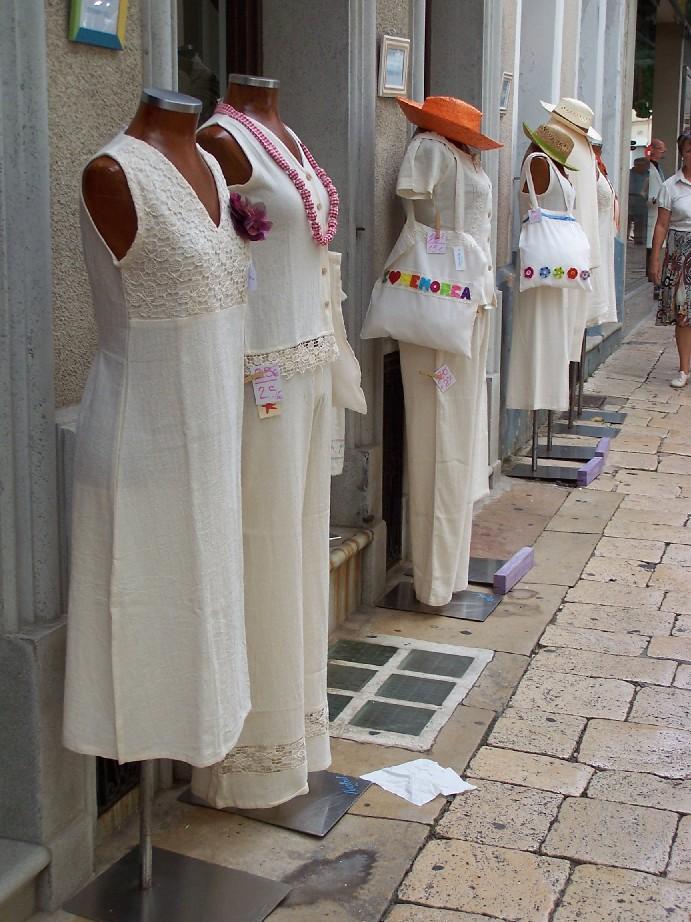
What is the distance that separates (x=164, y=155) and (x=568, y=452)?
17.6ft

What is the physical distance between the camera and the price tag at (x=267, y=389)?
9.40ft

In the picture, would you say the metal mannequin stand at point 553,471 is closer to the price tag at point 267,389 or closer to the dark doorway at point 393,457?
the dark doorway at point 393,457

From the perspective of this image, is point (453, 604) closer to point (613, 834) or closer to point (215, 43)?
point (613, 834)

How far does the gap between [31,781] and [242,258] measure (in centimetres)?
121

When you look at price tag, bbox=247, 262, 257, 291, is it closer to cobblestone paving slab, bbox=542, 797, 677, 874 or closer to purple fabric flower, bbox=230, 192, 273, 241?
purple fabric flower, bbox=230, 192, 273, 241

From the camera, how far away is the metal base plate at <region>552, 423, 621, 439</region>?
8062 millimetres

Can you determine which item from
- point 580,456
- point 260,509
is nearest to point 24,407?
point 260,509

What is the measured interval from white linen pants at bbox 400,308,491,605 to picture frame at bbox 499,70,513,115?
2135 mm

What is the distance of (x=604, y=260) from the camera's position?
7.25 metres

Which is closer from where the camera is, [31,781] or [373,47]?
[31,781]

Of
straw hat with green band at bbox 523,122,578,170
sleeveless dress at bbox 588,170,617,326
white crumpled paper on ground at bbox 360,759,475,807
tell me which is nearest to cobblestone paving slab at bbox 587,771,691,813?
white crumpled paper on ground at bbox 360,759,475,807

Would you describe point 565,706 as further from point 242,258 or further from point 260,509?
point 242,258

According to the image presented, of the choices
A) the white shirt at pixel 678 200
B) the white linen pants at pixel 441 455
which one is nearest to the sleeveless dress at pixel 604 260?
the white shirt at pixel 678 200

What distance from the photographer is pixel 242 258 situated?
2.60 metres
